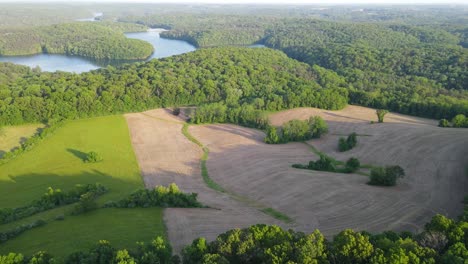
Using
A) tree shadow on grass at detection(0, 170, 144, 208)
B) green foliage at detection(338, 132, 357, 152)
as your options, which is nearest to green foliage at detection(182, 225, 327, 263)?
tree shadow on grass at detection(0, 170, 144, 208)

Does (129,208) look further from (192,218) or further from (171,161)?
(171,161)

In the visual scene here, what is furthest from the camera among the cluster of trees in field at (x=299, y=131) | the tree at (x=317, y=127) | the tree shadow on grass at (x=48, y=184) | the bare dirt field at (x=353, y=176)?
the tree at (x=317, y=127)

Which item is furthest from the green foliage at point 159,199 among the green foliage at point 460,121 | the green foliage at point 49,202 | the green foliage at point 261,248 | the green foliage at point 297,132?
the green foliage at point 460,121

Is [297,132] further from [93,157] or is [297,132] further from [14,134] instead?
[14,134]

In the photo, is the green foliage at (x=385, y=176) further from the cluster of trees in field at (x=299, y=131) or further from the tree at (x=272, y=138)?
the tree at (x=272, y=138)

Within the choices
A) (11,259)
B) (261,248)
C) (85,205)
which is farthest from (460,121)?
(11,259)

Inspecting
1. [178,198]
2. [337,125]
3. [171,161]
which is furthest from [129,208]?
[337,125]
